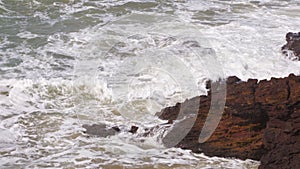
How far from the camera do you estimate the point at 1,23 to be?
1001 cm

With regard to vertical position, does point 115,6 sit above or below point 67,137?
above

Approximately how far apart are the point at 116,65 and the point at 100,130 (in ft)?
8.95

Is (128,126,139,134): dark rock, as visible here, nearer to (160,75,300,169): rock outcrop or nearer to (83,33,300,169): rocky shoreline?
(83,33,300,169): rocky shoreline

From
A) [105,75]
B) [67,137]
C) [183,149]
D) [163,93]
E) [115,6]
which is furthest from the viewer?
[115,6]

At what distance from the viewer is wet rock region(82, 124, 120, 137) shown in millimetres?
4906

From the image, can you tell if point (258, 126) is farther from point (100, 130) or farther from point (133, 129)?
point (100, 130)

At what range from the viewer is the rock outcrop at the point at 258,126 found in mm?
3925

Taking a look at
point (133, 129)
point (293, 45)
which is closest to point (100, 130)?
point (133, 129)

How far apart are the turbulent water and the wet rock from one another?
80mm

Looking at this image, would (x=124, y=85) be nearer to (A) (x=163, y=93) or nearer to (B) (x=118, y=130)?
(A) (x=163, y=93)

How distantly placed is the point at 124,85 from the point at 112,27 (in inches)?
133

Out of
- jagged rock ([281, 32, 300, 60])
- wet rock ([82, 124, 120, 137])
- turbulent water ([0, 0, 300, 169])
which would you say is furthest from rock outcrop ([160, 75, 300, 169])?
jagged rock ([281, 32, 300, 60])

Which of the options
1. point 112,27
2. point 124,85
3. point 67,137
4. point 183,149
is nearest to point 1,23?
point 112,27

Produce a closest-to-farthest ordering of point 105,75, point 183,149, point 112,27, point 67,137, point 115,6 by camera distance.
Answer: point 183,149, point 67,137, point 105,75, point 112,27, point 115,6
